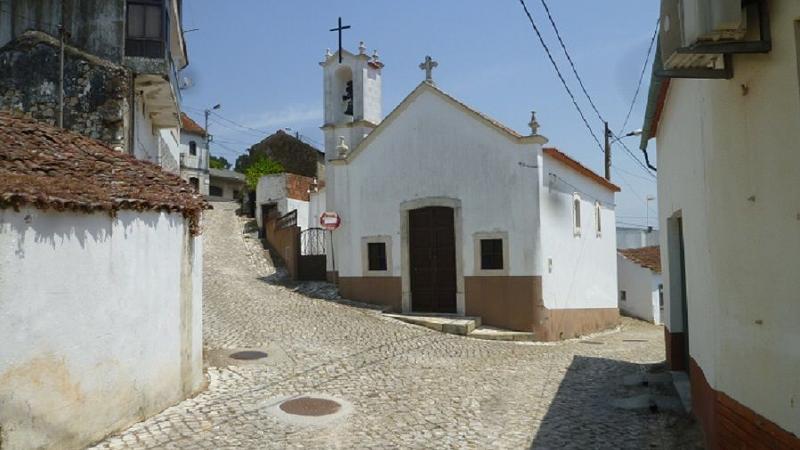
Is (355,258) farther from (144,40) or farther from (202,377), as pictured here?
(202,377)

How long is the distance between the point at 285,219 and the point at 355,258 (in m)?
5.99

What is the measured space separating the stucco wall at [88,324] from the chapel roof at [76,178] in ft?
0.45

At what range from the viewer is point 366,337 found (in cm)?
1212

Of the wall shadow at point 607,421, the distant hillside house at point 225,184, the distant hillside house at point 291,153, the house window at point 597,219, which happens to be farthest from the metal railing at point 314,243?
the distant hillside house at point 225,184

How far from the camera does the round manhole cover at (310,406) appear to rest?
720 centimetres

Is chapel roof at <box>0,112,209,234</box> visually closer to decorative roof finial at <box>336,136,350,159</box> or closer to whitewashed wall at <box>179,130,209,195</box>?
decorative roof finial at <box>336,136,350,159</box>

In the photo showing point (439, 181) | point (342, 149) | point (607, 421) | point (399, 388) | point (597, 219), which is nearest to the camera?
point (607, 421)

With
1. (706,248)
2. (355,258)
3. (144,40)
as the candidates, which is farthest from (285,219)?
(706,248)

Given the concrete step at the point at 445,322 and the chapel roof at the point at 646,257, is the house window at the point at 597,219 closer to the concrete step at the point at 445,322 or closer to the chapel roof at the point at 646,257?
the chapel roof at the point at 646,257

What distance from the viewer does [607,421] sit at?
7.21 metres

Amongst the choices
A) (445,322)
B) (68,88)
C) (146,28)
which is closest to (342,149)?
(146,28)

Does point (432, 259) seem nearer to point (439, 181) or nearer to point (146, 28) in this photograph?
point (439, 181)

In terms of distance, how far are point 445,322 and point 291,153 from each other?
34266 mm

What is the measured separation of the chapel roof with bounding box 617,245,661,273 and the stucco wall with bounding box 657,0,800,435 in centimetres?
1824
